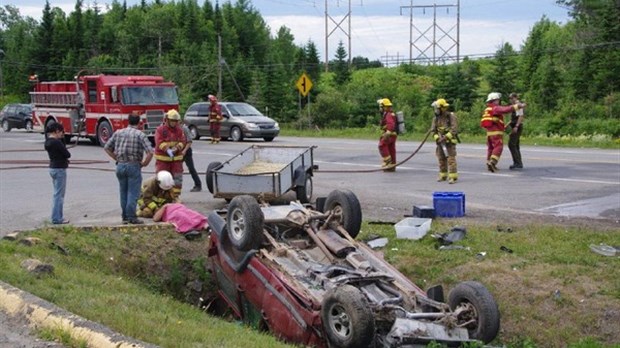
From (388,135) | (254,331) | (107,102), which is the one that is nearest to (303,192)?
(388,135)

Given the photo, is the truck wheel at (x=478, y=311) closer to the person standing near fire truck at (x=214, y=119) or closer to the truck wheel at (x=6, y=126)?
the person standing near fire truck at (x=214, y=119)

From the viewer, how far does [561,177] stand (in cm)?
1831

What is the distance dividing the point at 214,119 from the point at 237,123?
2.16 meters

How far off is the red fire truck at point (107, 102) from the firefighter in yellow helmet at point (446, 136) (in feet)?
44.5

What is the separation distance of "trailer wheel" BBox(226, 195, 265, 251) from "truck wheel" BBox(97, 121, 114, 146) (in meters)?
21.4

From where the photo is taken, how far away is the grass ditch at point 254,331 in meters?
7.05

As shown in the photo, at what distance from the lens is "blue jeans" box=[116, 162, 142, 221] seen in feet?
40.1

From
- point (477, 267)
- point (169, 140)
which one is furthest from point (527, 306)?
point (169, 140)

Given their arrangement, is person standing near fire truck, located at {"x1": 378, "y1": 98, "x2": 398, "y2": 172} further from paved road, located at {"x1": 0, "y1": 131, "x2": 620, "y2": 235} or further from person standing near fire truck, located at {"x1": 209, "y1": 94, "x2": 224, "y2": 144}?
person standing near fire truck, located at {"x1": 209, "y1": 94, "x2": 224, "y2": 144}

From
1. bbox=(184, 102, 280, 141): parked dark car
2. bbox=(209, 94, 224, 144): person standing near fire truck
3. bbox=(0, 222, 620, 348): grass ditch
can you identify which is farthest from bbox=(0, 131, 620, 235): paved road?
bbox=(184, 102, 280, 141): parked dark car

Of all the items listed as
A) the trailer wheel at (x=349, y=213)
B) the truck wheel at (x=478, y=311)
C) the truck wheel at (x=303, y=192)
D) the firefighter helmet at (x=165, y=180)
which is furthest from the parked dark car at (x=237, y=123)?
the truck wheel at (x=478, y=311)

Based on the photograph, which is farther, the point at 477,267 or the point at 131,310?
the point at 477,267

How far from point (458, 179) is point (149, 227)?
8.45m

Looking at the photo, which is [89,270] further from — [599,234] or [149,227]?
[599,234]
